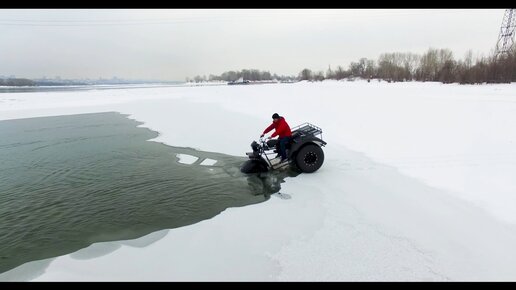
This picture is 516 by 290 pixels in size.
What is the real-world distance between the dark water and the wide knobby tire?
0.37m

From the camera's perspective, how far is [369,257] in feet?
11.8

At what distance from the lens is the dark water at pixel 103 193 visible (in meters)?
4.52

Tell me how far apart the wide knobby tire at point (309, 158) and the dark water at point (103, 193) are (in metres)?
0.37

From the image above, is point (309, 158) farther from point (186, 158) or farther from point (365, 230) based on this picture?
point (186, 158)

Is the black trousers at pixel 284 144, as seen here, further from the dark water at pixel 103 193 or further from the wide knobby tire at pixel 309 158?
the dark water at pixel 103 193

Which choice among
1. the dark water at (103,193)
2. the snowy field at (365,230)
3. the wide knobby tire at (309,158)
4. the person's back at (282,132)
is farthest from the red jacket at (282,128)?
the snowy field at (365,230)

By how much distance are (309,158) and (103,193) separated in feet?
15.3

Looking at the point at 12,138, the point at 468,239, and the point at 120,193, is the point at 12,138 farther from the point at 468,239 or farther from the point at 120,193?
the point at 468,239

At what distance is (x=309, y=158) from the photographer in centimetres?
701

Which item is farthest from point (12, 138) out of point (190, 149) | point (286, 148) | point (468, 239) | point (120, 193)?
point (468, 239)

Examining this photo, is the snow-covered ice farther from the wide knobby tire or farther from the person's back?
the wide knobby tire

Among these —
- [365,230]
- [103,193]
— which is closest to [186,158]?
[103,193]

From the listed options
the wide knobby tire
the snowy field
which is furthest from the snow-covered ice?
the wide knobby tire

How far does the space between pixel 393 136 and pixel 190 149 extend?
6811mm
